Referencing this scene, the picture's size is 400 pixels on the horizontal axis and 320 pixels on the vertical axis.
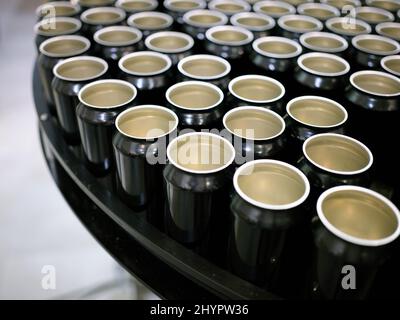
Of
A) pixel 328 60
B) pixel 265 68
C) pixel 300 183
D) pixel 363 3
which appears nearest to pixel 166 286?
pixel 300 183

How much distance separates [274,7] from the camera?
1186 millimetres

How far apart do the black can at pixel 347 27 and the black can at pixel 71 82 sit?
0.56 meters

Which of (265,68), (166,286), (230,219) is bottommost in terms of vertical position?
(166,286)

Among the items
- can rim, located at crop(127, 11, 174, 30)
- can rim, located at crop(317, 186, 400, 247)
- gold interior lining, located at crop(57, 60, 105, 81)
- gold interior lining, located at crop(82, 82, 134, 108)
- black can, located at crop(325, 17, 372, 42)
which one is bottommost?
can rim, located at crop(317, 186, 400, 247)

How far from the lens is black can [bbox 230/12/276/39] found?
1.02 metres

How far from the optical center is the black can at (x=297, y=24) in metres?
1.04

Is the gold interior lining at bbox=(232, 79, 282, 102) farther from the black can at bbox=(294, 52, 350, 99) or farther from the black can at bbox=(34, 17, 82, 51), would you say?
the black can at bbox=(34, 17, 82, 51)

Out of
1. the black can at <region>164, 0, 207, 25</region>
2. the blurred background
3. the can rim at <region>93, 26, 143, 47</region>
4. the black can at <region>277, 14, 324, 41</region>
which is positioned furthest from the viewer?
the blurred background

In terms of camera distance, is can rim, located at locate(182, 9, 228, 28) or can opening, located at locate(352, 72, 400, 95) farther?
can rim, located at locate(182, 9, 228, 28)

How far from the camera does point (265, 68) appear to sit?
Answer: 0.89 metres

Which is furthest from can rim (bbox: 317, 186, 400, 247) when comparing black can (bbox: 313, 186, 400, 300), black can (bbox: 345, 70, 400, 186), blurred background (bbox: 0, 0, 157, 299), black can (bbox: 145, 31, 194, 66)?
blurred background (bbox: 0, 0, 157, 299)
